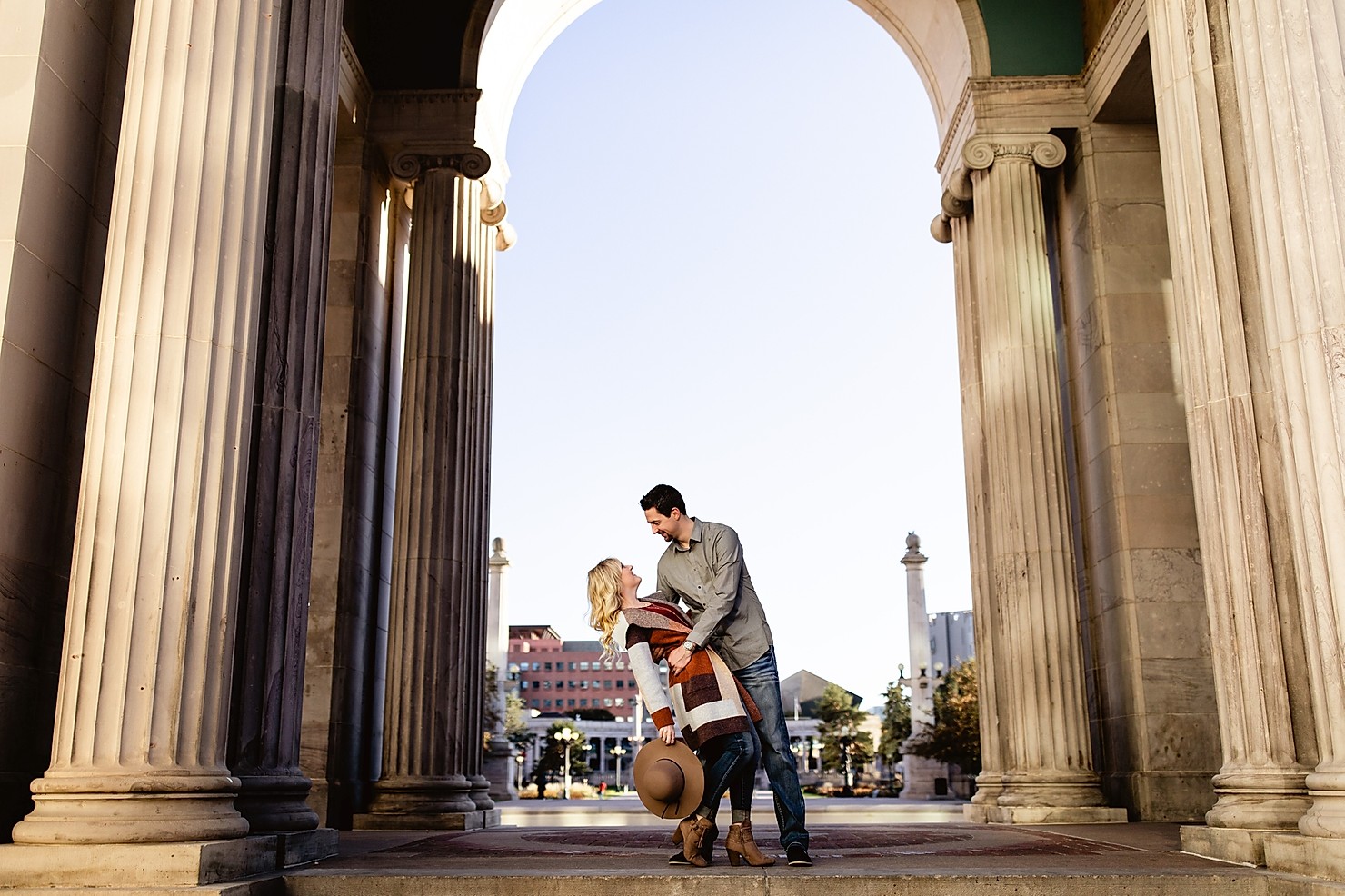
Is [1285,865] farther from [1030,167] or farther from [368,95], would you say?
[368,95]

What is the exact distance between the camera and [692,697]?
32.8 ft

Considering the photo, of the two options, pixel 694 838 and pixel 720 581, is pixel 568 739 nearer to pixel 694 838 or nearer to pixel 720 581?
pixel 694 838

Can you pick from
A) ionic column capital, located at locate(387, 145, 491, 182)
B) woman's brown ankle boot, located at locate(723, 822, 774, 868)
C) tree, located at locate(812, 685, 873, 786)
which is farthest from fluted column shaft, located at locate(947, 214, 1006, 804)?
tree, located at locate(812, 685, 873, 786)

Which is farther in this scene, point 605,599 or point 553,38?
point 553,38

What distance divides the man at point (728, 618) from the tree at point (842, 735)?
93.1 meters

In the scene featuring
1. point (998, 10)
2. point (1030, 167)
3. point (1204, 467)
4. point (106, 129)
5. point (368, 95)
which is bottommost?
point (1204, 467)

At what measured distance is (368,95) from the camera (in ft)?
76.5

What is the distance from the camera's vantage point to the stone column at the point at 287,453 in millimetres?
10719

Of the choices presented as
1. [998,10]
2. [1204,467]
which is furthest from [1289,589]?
[998,10]

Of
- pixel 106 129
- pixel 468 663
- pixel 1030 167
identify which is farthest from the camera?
pixel 1030 167

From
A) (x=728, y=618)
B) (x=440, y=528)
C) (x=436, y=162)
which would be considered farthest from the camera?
(x=436, y=162)

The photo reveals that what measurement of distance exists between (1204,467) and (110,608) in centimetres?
994

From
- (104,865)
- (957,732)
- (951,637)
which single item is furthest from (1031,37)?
(951,637)

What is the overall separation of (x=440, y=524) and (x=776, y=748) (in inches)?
479
